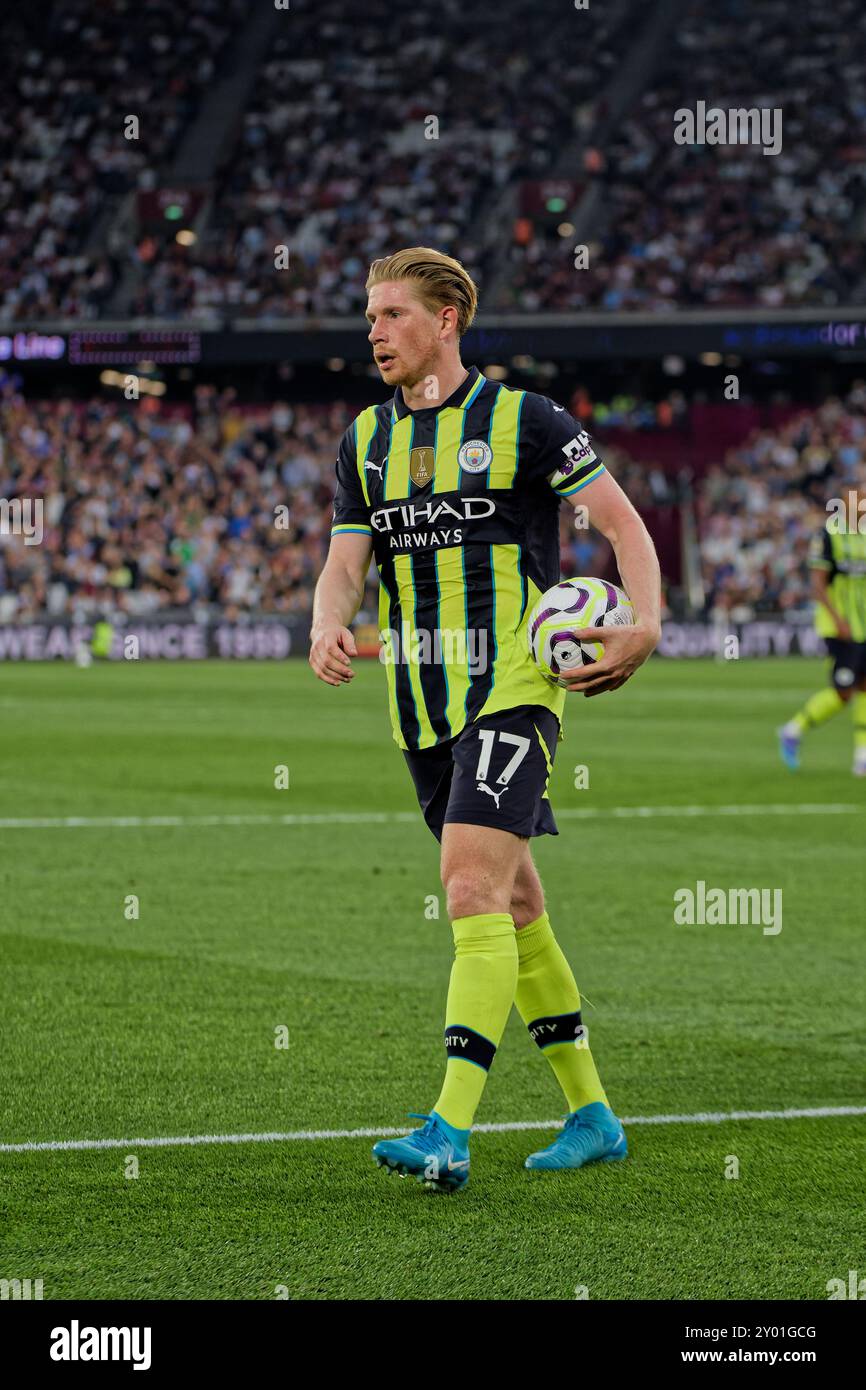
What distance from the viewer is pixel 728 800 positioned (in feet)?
44.3

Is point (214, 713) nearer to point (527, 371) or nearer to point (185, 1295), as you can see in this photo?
point (185, 1295)

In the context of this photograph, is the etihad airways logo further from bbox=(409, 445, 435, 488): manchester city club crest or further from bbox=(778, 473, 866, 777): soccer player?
bbox=(778, 473, 866, 777): soccer player

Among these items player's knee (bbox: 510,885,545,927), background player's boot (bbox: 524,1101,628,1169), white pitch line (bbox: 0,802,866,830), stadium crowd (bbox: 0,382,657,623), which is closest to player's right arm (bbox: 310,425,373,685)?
player's knee (bbox: 510,885,545,927)

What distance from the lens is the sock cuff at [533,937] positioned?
15.7ft

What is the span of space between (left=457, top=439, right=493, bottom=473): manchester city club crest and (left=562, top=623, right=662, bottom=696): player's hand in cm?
54

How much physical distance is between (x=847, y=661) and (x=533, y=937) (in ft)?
34.9

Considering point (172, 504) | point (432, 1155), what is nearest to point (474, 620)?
point (432, 1155)

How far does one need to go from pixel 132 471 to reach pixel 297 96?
11.1 m

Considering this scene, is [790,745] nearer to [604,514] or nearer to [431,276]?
[604,514]

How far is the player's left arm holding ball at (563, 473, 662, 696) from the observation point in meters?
4.47

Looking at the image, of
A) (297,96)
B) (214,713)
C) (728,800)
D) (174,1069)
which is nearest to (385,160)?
(297,96)

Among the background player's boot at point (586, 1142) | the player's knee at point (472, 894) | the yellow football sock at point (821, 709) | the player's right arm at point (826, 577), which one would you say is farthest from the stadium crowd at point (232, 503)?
the player's knee at point (472, 894)

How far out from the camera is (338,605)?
16.0ft

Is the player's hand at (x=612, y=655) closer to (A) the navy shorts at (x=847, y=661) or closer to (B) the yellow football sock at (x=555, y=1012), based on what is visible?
(B) the yellow football sock at (x=555, y=1012)
